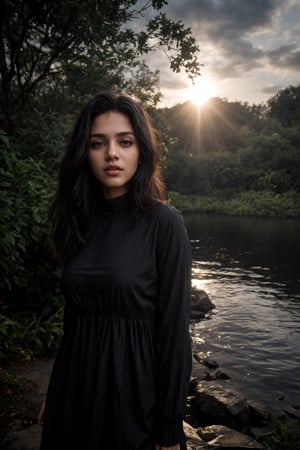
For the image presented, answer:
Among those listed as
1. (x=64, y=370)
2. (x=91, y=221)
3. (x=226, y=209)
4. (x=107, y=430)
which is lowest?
(x=226, y=209)

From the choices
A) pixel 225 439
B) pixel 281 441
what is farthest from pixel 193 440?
pixel 281 441

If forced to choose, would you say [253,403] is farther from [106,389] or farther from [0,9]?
[0,9]

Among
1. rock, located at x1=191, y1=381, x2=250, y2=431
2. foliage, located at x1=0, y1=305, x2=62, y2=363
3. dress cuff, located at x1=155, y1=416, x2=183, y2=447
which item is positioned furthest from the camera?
rock, located at x1=191, y1=381, x2=250, y2=431

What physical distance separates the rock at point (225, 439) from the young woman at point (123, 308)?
2.91m

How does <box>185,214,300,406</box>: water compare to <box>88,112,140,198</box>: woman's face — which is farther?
A: <box>185,214,300,406</box>: water

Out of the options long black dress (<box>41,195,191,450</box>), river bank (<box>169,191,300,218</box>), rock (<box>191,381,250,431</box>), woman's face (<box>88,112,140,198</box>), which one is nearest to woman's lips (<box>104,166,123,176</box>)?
woman's face (<box>88,112,140,198</box>)

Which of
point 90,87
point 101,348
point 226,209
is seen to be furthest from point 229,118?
point 101,348

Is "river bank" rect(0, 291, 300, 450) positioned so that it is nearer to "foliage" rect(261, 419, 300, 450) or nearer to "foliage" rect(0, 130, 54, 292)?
"foliage" rect(261, 419, 300, 450)

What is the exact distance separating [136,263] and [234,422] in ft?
15.0

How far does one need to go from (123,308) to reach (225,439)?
3.55 meters

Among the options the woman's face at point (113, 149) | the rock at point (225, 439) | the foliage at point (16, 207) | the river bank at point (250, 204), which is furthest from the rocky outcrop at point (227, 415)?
the river bank at point (250, 204)

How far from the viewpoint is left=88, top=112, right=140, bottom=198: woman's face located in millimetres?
1766

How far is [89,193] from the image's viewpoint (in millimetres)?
2012

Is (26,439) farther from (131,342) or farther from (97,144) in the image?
(97,144)
